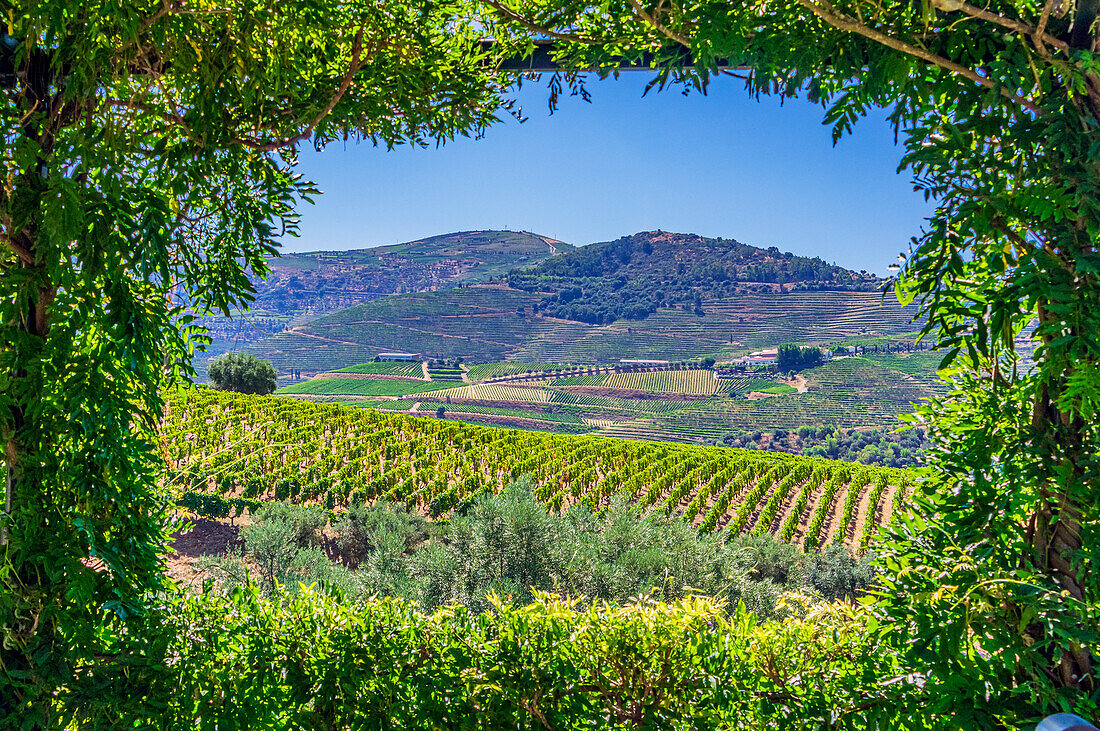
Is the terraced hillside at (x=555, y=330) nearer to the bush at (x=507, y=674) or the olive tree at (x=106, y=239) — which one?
the bush at (x=507, y=674)

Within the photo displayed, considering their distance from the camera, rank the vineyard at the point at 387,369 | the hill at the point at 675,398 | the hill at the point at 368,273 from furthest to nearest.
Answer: the hill at the point at 368,273 < the vineyard at the point at 387,369 < the hill at the point at 675,398

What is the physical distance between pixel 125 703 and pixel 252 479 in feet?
47.7

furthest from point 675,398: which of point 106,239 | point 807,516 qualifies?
point 106,239

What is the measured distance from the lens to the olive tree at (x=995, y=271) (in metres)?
1.29

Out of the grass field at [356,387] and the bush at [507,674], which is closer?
the bush at [507,674]

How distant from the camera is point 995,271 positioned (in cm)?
Result: 138

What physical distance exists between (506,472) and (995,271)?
57.2 feet

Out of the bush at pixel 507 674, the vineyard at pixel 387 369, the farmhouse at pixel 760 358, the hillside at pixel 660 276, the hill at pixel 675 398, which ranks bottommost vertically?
the hill at pixel 675 398

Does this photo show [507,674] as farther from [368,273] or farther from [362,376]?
[368,273]

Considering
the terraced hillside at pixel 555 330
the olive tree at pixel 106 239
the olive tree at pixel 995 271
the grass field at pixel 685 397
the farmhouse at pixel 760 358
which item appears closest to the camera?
the olive tree at pixel 995 271

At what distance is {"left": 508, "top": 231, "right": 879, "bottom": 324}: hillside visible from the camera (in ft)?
477

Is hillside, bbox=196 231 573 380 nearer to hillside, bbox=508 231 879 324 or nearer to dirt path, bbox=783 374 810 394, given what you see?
hillside, bbox=508 231 879 324

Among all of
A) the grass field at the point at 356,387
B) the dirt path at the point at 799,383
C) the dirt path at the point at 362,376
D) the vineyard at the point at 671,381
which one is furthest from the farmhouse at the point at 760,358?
the dirt path at the point at 362,376

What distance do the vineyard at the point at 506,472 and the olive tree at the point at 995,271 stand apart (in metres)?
11.5
